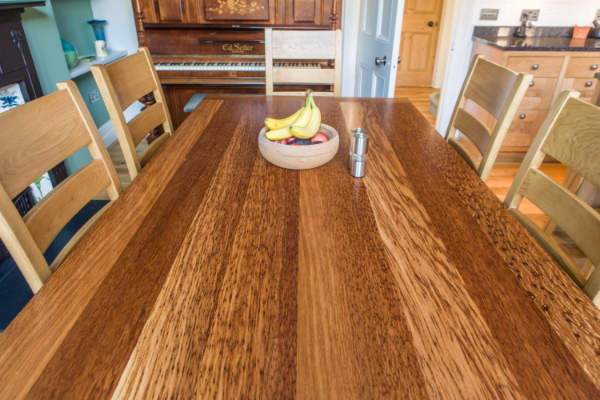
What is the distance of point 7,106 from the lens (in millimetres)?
2189

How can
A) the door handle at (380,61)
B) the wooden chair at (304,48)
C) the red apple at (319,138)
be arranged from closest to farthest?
the red apple at (319,138)
the wooden chair at (304,48)
the door handle at (380,61)

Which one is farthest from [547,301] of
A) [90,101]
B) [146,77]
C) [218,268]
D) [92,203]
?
[90,101]

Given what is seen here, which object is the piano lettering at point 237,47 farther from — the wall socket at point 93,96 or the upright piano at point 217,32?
the wall socket at point 93,96

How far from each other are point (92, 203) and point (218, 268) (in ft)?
7.30

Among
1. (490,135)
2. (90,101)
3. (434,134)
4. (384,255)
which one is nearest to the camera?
(384,255)

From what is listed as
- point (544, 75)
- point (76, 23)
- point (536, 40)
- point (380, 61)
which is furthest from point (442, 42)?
point (76, 23)

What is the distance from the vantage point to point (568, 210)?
91 cm

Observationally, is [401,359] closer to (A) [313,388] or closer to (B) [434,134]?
(A) [313,388]

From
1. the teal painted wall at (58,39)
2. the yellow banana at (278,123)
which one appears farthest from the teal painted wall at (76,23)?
the yellow banana at (278,123)

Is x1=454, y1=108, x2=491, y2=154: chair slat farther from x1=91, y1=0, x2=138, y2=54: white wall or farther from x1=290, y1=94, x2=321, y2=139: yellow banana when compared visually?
x1=91, y1=0, x2=138, y2=54: white wall

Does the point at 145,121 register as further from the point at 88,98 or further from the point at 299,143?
the point at 88,98

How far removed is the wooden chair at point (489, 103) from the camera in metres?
1.20

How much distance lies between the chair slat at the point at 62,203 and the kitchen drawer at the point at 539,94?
304 centimetres

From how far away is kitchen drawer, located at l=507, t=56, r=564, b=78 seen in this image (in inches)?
113
